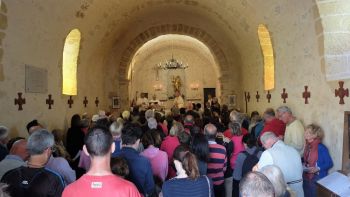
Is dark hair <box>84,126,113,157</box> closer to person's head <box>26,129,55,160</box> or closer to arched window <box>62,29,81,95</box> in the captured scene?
person's head <box>26,129,55,160</box>

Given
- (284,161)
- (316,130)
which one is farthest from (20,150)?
(316,130)

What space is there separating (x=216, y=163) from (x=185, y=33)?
9.58m

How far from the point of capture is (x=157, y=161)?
4656mm

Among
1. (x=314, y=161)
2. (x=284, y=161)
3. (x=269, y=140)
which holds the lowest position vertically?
(x=314, y=161)

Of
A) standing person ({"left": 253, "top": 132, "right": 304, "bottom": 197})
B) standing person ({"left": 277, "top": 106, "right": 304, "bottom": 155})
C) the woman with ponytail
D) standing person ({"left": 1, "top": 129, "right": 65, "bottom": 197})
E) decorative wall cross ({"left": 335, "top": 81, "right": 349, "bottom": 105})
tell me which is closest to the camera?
standing person ({"left": 1, "top": 129, "right": 65, "bottom": 197})

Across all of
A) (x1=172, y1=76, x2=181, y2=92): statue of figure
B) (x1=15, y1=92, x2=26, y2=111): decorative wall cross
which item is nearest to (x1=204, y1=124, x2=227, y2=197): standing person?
(x1=15, y1=92, x2=26, y2=111): decorative wall cross

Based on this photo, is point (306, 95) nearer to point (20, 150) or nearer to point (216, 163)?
point (216, 163)

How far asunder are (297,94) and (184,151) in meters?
4.61

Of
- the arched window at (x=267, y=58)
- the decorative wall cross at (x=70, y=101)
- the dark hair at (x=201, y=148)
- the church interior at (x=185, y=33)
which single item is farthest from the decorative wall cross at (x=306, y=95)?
the decorative wall cross at (x=70, y=101)

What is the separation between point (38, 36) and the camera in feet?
23.2

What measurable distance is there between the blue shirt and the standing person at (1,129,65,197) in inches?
39.1

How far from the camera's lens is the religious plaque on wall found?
22.2ft

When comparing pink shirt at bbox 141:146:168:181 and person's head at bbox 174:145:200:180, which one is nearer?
person's head at bbox 174:145:200:180

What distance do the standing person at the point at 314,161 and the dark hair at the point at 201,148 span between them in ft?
6.23
